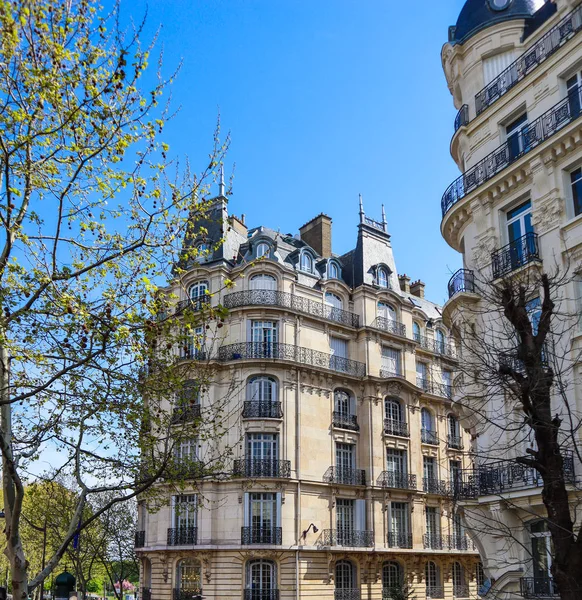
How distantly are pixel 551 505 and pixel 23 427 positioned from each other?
8677 mm

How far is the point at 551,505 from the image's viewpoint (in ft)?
29.8

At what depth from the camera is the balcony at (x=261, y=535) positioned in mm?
30531

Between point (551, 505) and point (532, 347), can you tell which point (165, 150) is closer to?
point (532, 347)

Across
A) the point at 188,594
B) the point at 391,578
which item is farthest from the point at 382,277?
the point at 188,594

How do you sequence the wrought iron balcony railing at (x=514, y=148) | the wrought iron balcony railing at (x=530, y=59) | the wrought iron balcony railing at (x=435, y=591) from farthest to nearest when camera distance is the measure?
the wrought iron balcony railing at (x=435, y=591) < the wrought iron balcony railing at (x=530, y=59) < the wrought iron balcony railing at (x=514, y=148)

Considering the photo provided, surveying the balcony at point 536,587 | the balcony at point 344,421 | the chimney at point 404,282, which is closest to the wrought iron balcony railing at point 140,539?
the balcony at point 344,421

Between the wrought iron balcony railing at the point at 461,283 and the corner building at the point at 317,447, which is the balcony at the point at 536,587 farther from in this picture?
the corner building at the point at 317,447

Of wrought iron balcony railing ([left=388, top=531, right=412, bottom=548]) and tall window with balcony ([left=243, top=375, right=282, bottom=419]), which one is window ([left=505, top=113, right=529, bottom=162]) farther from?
wrought iron balcony railing ([left=388, top=531, right=412, bottom=548])

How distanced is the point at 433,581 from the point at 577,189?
85.1ft

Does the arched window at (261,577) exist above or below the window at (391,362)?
below

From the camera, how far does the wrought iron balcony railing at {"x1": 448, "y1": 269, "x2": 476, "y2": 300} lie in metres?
18.7

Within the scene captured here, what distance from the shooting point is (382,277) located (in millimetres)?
38938

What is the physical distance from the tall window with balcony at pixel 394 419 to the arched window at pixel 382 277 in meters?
6.21

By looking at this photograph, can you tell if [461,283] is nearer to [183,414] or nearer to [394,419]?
[183,414]
